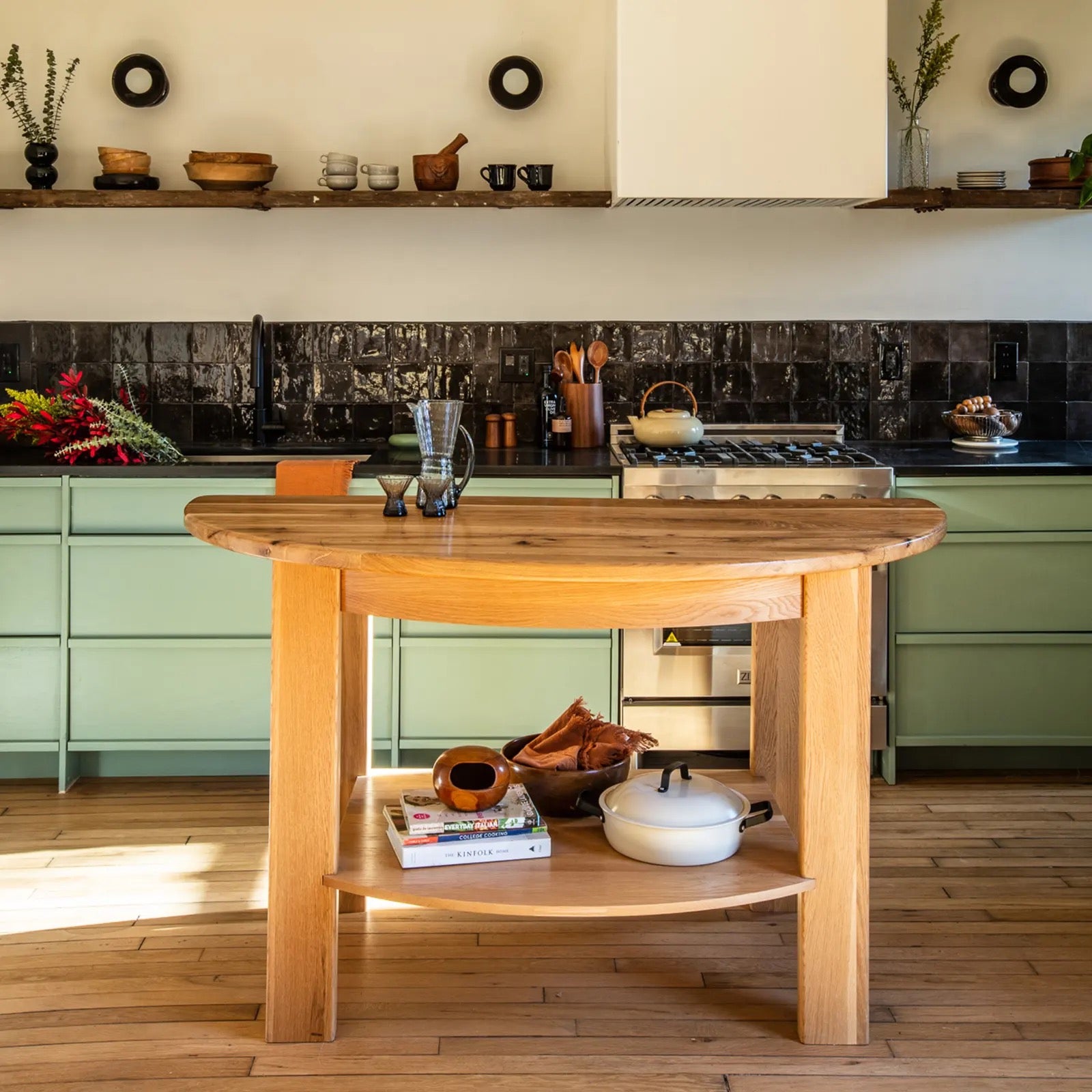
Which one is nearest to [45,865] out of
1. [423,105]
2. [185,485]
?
Answer: [185,485]

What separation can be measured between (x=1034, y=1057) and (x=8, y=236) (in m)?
3.70

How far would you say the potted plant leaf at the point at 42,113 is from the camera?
417 centimetres

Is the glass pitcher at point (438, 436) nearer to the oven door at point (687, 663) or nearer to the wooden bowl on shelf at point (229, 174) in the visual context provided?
the oven door at point (687, 663)

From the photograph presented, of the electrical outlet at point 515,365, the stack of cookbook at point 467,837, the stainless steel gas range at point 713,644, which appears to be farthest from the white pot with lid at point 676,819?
the electrical outlet at point 515,365

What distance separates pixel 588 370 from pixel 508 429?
1.10 feet

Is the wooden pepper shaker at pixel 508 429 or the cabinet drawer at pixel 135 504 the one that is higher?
the wooden pepper shaker at pixel 508 429

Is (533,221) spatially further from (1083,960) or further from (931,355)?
(1083,960)

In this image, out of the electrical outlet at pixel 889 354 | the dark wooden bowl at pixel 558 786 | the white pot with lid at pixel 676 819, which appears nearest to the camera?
the white pot with lid at pixel 676 819

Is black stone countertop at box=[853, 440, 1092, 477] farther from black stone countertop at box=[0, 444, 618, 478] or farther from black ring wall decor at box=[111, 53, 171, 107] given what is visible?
black ring wall decor at box=[111, 53, 171, 107]

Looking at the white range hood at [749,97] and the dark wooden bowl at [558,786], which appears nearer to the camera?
the dark wooden bowl at [558,786]

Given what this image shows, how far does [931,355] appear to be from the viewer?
176 inches

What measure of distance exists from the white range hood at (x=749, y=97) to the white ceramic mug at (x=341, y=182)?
2.66ft

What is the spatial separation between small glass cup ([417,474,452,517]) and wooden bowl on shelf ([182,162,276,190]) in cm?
→ 193

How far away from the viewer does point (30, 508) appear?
3.72m
